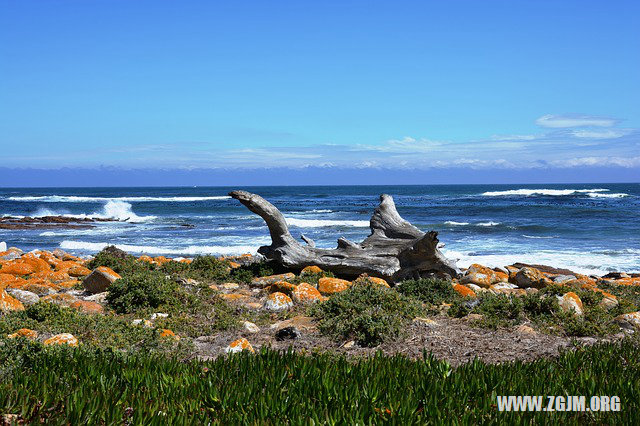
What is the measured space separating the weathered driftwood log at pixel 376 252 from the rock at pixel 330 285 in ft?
4.45

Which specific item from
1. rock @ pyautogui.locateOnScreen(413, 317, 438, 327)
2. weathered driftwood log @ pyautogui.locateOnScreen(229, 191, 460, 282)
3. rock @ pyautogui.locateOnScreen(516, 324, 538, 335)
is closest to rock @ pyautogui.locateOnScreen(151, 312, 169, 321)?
rock @ pyautogui.locateOnScreen(413, 317, 438, 327)

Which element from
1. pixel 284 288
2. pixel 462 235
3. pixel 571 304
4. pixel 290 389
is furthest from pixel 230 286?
pixel 462 235

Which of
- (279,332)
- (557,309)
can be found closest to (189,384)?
(279,332)

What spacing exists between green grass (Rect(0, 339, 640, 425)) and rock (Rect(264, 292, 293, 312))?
4.46 m

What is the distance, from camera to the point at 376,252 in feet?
42.8

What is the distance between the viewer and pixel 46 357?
5.02m

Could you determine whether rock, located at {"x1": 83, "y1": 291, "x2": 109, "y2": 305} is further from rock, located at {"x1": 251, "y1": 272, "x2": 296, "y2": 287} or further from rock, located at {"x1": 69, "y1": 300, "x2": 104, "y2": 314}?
rock, located at {"x1": 251, "y1": 272, "x2": 296, "y2": 287}

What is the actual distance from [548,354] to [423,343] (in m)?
1.54

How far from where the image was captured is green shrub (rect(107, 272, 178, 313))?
9.30 m

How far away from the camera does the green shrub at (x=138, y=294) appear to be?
9.30m

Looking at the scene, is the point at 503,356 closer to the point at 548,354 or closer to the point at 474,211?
the point at 548,354

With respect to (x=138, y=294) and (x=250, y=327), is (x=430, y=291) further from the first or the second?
(x=138, y=294)

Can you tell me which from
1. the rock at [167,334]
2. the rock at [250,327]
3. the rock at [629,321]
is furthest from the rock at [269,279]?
the rock at [629,321]

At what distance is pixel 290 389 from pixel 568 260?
64.6ft
